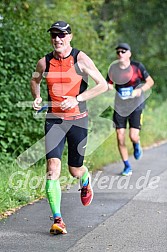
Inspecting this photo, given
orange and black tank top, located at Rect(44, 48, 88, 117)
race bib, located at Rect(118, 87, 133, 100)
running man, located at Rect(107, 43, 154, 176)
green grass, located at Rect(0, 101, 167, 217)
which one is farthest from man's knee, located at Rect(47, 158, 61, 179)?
race bib, located at Rect(118, 87, 133, 100)

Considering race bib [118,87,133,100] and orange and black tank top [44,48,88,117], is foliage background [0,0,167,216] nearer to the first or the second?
race bib [118,87,133,100]

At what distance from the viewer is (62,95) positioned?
7.47 m

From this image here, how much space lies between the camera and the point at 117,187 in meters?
10.3

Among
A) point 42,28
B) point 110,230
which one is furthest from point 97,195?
point 42,28

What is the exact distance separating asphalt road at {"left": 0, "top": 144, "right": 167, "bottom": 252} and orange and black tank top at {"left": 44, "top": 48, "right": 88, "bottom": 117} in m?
1.23

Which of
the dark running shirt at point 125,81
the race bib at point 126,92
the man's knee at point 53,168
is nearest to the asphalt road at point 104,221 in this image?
the man's knee at point 53,168

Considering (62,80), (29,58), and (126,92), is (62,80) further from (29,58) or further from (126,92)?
(126,92)

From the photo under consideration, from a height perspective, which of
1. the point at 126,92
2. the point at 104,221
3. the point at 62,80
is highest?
the point at 62,80

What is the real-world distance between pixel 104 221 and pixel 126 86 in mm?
3984

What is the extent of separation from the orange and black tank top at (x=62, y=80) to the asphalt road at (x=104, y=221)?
123cm

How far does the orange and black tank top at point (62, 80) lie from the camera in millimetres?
7430

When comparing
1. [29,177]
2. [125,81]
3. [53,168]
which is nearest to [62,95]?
[53,168]

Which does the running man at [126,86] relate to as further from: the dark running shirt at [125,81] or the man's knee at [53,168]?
the man's knee at [53,168]

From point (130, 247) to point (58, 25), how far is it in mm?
2316
